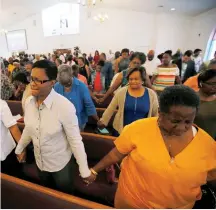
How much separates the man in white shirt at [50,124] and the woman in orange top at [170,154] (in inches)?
17.2

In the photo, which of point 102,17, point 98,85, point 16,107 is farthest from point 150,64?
point 102,17

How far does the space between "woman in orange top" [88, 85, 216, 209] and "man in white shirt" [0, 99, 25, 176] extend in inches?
39.1

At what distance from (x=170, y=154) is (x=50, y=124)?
85 cm

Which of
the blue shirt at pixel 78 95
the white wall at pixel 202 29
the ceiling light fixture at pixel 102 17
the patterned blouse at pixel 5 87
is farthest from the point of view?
the ceiling light fixture at pixel 102 17

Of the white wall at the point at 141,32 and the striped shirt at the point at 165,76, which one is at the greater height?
the white wall at the point at 141,32

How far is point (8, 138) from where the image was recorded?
1675 millimetres

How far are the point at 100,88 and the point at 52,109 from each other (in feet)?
12.1

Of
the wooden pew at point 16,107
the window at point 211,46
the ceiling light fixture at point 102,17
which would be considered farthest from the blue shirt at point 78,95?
the window at point 211,46

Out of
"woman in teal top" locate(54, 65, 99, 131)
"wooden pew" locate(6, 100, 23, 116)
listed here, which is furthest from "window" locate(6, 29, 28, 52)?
"woman in teal top" locate(54, 65, 99, 131)

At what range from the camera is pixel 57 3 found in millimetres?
11773

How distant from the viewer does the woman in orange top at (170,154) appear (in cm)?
98

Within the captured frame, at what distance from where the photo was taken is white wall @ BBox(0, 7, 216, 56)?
10929 millimetres

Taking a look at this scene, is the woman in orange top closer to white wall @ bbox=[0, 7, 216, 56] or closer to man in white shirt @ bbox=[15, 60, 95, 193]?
man in white shirt @ bbox=[15, 60, 95, 193]

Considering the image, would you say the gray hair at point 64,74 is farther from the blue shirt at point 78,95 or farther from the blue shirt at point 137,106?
the blue shirt at point 137,106
